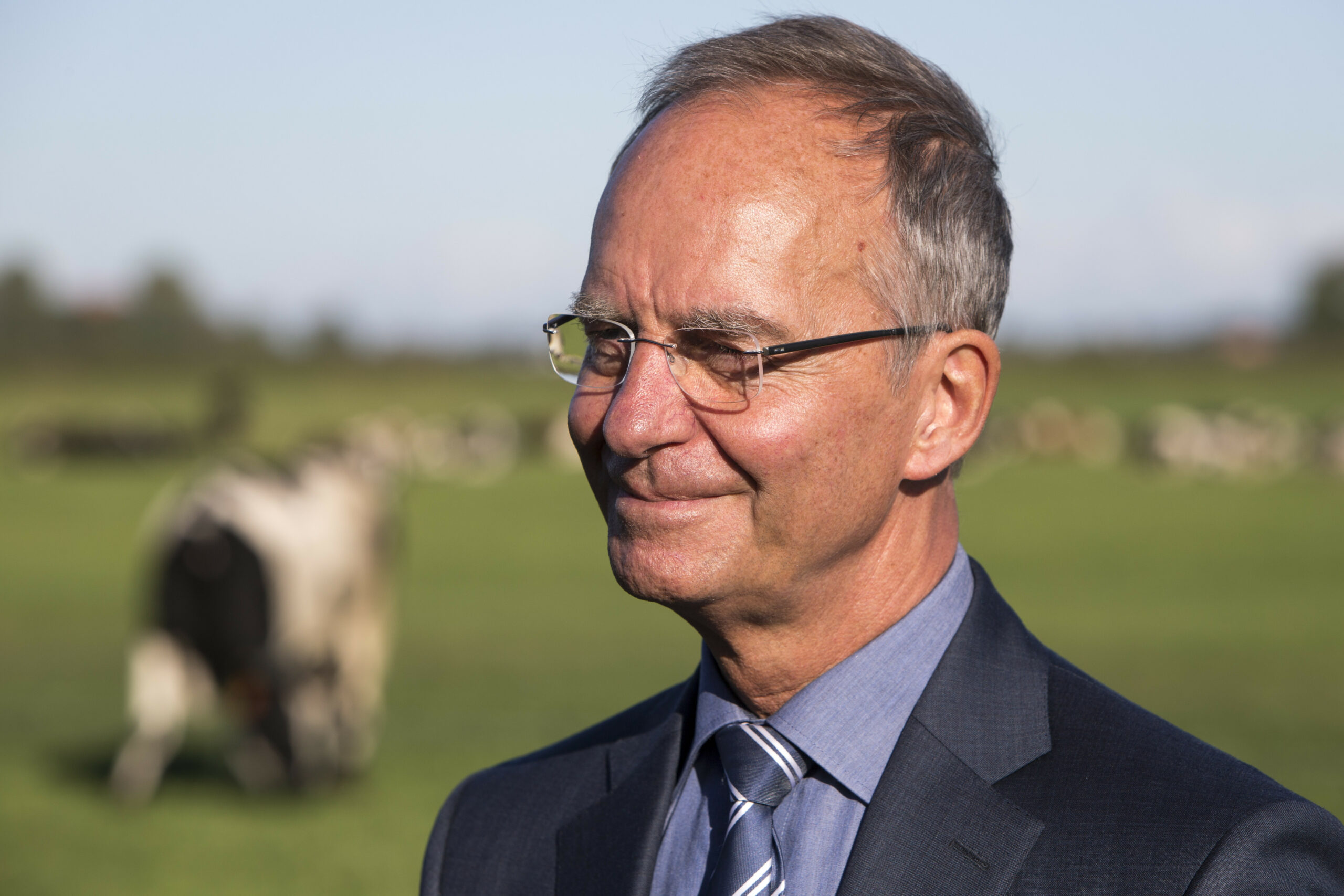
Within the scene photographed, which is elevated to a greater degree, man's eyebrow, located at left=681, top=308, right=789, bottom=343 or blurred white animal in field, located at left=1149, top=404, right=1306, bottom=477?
man's eyebrow, located at left=681, top=308, right=789, bottom=343

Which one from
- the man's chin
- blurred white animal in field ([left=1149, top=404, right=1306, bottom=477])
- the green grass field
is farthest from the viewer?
blurred white animal in field ([left=1149, top=404, right=1306, bottom=477])

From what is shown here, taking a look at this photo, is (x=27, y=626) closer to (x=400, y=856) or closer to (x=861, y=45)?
(x=400, y=856)

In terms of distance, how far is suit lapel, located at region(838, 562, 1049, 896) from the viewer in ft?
5.57

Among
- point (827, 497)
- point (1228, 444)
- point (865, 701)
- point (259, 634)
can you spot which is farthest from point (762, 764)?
point (1228, 444)

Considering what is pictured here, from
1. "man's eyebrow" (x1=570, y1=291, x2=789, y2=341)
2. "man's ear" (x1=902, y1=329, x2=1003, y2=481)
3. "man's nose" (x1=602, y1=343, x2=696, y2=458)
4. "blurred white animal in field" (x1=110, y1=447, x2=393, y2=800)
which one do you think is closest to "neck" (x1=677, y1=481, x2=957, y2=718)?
"man's ear" (x1=902, y1=329, x2=1003, y2=481)

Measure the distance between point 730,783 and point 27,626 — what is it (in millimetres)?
21941

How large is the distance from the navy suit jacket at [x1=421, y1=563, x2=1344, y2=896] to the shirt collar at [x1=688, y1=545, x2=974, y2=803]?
1.9 inches

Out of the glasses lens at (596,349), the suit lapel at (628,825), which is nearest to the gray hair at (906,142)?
the glasses lens at (596,349)

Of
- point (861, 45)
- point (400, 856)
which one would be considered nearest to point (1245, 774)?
point (861, 45)

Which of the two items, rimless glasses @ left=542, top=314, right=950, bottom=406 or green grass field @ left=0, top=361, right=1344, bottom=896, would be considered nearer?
rimless glasses @ left=542, top=314, right=950, bottom=406

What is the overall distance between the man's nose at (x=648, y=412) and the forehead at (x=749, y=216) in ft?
0.26

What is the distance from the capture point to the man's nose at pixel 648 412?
1791 mm

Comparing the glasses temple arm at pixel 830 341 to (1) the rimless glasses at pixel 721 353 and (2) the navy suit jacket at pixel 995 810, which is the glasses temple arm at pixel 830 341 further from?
(2) the navy suit jacket at pixel 995 810

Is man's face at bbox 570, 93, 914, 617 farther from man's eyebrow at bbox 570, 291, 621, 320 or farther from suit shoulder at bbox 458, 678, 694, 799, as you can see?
suit shoulder at bbox 458, 678, 694, 799
